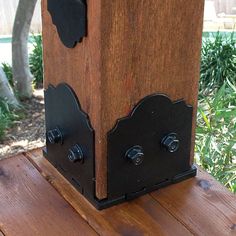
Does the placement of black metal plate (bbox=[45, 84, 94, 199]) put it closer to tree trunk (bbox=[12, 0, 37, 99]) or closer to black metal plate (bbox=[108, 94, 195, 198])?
black metal plate (bbox=[108, 94, 195, 198])

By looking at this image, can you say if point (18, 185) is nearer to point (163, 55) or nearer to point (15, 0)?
point (163, 55)

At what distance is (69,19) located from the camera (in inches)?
41.7

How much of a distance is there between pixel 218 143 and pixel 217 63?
1787mm

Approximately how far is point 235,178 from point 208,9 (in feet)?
14.0

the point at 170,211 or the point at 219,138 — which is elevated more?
the point at 170,211

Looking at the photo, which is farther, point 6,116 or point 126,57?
point 6,116

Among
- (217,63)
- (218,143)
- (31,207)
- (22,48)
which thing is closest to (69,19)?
(31,207)

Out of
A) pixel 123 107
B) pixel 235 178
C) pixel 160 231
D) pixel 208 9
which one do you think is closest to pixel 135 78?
pixel 123 107

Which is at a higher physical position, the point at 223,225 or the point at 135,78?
the point at 135,78

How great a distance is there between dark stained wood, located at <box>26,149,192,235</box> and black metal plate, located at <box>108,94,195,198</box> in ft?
0.12

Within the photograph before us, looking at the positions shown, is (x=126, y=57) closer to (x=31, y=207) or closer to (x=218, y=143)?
(x=31, y=207)

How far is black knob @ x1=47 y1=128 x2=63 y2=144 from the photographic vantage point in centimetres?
122

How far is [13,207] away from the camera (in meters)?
1.15

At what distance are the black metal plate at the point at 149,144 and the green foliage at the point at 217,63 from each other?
2670 millimetres
